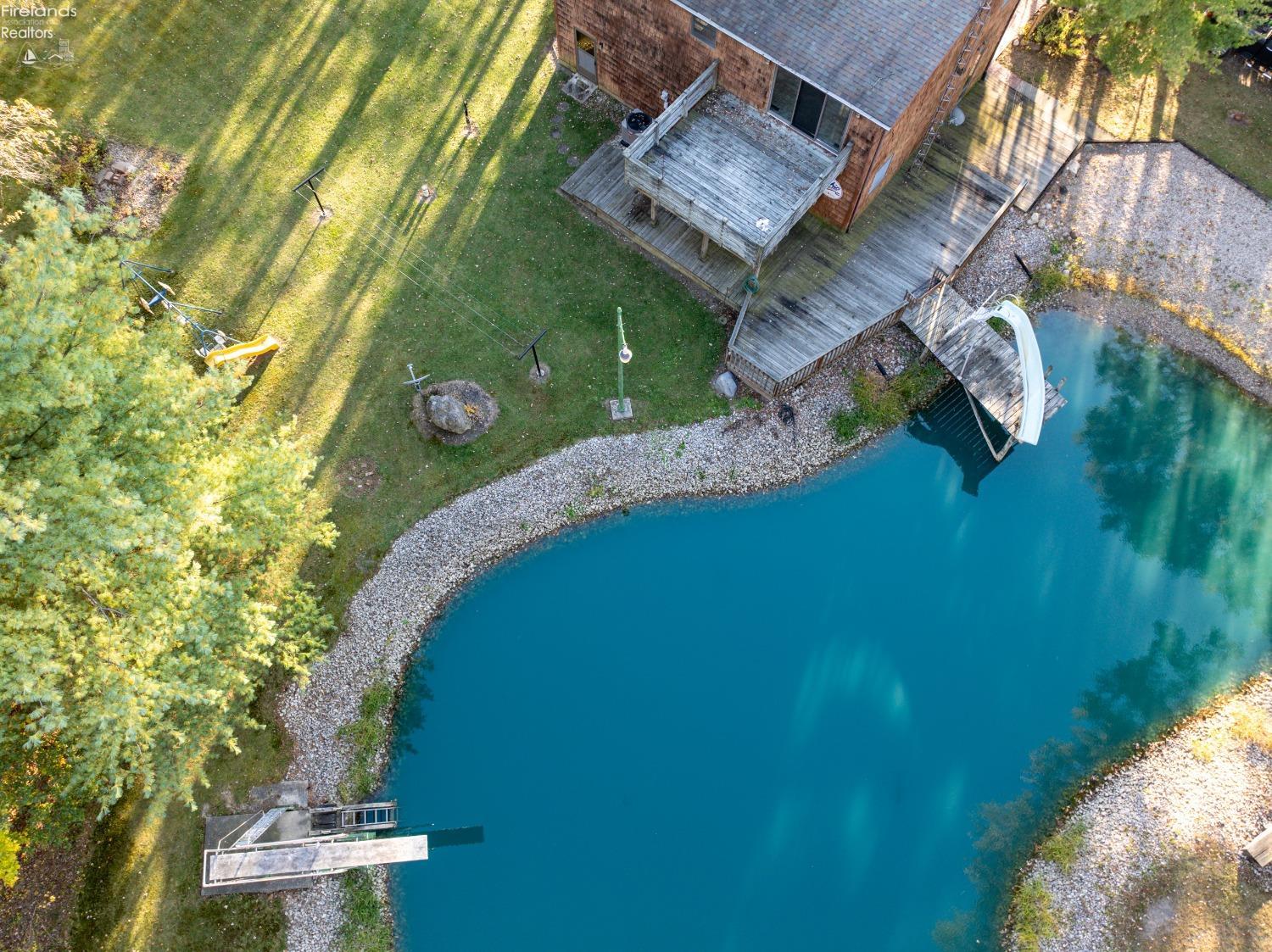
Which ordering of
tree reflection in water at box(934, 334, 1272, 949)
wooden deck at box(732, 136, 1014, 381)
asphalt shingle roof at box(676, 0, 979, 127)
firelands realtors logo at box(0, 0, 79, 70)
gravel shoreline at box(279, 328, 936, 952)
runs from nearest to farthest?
asphalt shingle roof at box(676, 0, 979, 127)
tree reflection in water at box(934, 334, 1272, 949)
gravel shoreline at box(279, 328, 936, 952)
wooden deck at box(732, 136, 1014, 381)
firelands realtors logo at box(0, 0, 79, 70)

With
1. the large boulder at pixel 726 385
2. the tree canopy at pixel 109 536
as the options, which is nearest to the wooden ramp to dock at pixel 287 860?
the tree canopy at pixel 109 536

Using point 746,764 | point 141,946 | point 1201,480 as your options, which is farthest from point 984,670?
point 141,946

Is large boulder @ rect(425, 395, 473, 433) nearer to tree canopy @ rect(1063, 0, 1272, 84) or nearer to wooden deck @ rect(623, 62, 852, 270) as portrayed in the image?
wooden deck @ rect(623, 62, 852, 270)

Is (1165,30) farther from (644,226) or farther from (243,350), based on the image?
(243,350)

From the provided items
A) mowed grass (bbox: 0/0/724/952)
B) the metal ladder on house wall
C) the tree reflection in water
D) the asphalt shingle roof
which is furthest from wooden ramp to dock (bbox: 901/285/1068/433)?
mowed grass (bbox: 0/0/724/952)

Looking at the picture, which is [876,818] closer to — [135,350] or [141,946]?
[141,946]
